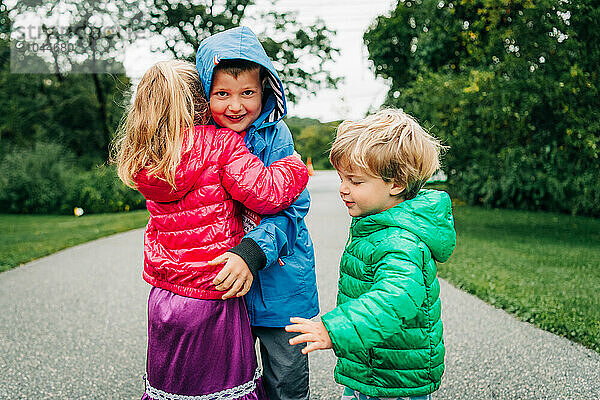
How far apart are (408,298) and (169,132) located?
96 centimetres

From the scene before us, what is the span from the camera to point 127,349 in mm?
4168

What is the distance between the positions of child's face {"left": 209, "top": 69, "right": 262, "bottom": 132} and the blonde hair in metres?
0.12

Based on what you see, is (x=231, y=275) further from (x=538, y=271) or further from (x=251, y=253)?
(x=538, y=271)

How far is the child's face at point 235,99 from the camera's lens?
2088 mm

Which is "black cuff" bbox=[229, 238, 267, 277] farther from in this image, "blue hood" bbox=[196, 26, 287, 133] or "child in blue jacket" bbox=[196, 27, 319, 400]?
"blue hood" bbox=[196, 26, 287, 133]

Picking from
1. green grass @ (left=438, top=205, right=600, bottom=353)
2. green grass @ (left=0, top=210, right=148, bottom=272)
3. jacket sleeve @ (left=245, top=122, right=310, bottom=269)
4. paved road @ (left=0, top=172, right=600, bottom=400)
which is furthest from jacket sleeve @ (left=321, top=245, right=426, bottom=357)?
green grass @ (left=0, top=210, right=148, bottom=272)

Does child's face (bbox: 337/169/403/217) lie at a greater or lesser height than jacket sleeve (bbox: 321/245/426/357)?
greater

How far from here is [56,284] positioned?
6.36m

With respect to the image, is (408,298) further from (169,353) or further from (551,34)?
(551,34)

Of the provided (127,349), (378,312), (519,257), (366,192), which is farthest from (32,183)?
(378,312)


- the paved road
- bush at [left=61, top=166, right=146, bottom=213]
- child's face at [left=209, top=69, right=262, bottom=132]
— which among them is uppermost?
child's face at [left=209, top=69, right=262, bottom=132]

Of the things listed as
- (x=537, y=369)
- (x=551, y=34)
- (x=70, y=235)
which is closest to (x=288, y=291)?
(x=537, y=369)

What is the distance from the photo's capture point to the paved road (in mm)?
3383

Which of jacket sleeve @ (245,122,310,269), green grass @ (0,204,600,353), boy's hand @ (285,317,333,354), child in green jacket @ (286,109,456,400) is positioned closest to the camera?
boy's hand @ (285,317,333,354)
